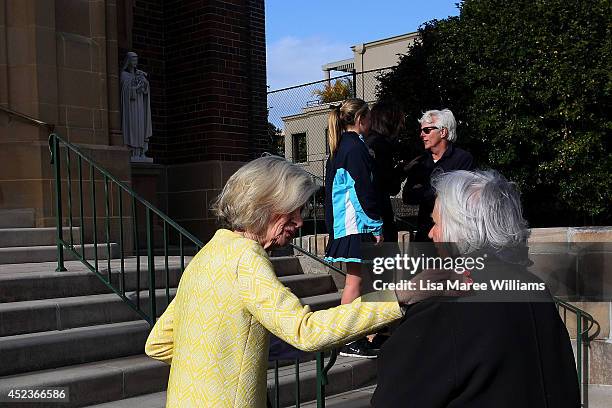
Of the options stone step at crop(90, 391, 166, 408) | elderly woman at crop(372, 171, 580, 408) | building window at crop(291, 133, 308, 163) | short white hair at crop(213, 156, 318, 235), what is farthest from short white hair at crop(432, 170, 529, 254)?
building window at crop(291, 133, 308, 163)

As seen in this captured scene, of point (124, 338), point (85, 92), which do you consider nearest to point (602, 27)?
point (85, 92)

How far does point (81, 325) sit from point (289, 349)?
133 inches

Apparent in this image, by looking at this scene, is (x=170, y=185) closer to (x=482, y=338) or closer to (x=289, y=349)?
(x=289, y=349)

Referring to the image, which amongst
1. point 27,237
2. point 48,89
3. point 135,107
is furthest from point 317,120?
point 27,237

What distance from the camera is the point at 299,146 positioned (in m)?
39.8

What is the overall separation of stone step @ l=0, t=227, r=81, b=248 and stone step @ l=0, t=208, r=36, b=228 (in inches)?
9.1

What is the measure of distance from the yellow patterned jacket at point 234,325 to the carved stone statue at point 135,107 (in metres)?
7.37

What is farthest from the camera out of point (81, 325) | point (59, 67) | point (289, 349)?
point (59, 67)

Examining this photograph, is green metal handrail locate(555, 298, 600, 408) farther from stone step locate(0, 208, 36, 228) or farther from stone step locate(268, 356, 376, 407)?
stone step locate(0, 208, 36, 228)

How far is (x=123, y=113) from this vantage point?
9258 millimetres

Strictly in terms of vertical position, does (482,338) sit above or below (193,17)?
below

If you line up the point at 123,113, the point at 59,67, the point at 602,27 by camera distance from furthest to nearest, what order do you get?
the point at 602,27 < the point at 123,113 < the point at 59,67

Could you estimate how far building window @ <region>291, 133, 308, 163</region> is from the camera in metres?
38.8

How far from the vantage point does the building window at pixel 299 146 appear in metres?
38.8
